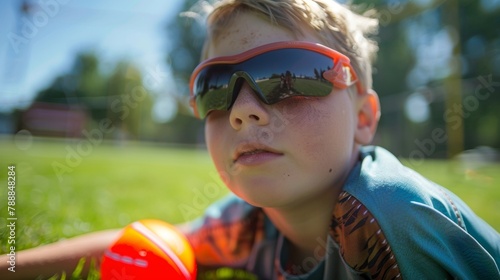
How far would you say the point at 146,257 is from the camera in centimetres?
164

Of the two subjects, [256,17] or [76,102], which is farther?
[76,102]

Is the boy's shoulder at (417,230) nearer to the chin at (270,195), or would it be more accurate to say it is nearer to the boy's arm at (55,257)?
the chin at (270,195)

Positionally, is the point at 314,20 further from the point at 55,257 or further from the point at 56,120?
the point at 56,120

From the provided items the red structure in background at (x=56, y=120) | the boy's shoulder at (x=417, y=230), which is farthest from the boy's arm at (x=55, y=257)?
the red structure in background at (x=56, y=120)

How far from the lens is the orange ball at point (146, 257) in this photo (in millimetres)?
1607

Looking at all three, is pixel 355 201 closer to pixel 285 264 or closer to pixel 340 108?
pixel 340 108

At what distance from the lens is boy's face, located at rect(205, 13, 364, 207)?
141 centimetres

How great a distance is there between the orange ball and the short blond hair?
36.7 inches

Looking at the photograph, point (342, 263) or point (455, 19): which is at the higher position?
point (342, 263)

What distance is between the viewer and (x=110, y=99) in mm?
34719

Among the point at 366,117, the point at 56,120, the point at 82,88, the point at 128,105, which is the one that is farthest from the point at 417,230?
the point at 82,88

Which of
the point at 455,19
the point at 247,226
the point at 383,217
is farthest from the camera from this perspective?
the point at 455,19

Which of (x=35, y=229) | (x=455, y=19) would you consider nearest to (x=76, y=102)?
(x=455, y=19)

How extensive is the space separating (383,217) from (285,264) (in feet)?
2.42
